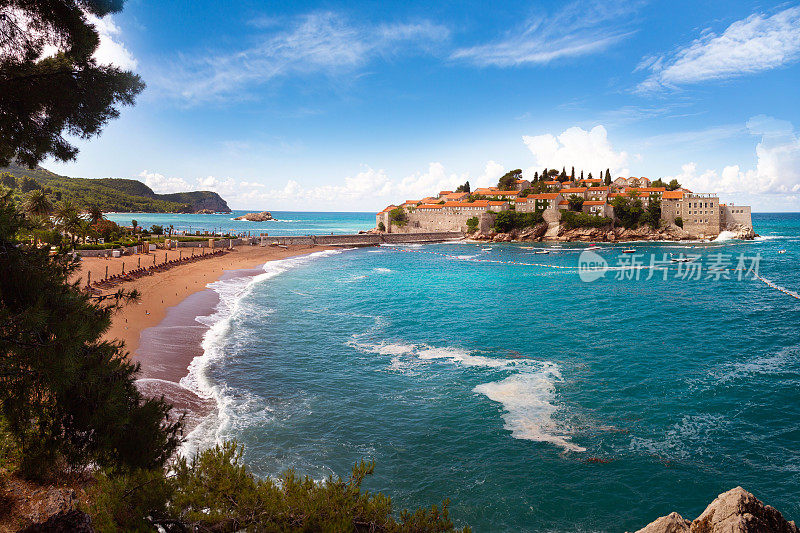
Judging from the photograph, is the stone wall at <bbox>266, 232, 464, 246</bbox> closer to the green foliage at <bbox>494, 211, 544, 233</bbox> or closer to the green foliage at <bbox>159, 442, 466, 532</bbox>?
the green foliage at <bbox>494, 211, 544, 233</bbox>

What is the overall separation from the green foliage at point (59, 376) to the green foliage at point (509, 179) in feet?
418

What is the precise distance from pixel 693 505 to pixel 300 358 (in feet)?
47.1

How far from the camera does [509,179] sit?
127750 millimetres

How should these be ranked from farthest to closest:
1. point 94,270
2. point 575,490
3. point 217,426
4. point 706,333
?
point 94,270, point 706,333, point 217,426, point 575,490

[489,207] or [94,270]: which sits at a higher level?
[489,207]

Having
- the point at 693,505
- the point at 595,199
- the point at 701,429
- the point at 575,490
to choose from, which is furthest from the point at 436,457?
the point at 595,199

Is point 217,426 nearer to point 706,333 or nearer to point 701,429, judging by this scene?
point 701,429

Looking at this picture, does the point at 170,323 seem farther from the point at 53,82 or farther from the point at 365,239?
the point at 365,239

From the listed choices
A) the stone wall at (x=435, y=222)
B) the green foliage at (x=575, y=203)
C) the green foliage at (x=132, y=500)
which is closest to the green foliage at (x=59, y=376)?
the green foliage at (x=132, y=500)

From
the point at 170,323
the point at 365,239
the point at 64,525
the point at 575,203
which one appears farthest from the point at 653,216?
the point at 64,525

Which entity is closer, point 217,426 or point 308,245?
point 217,426

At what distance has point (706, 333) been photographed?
2289 centimetres

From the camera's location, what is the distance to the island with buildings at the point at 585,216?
88.9m

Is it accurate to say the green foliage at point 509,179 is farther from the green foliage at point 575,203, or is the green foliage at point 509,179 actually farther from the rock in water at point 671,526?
the rock in water at point 671,526
